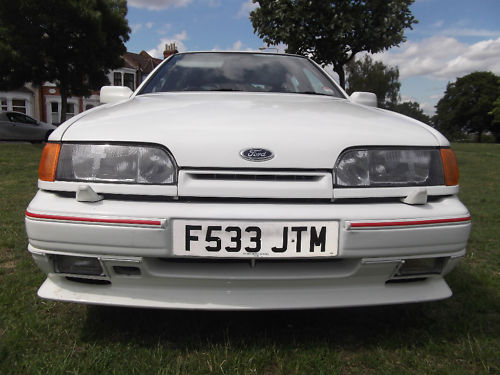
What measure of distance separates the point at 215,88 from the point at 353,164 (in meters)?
1.29

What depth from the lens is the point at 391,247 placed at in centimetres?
146

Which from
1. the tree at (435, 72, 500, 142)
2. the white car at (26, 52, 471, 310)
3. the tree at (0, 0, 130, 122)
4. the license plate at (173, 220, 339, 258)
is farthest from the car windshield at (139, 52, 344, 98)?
the tree at (435, 72, 500, 142)

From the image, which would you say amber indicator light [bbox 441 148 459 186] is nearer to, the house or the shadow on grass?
the shadow on grass

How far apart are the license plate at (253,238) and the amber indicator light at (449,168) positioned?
561 millimetres

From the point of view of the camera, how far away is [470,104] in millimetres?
51594

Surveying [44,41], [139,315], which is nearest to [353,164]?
[139,315]

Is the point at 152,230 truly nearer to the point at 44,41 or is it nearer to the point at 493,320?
the point at 493,320

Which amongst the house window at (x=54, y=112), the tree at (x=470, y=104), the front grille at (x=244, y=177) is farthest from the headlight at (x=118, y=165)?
the tree at (x=470, y=104)

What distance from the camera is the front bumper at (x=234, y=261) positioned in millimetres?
1401

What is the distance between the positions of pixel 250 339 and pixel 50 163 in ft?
3.66

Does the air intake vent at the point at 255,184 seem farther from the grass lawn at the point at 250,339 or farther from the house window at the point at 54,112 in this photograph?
the house window at the point at 54,112

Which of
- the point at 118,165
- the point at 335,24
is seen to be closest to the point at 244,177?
the point at 118,165

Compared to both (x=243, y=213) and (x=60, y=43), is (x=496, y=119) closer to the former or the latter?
(x=60, y=43)

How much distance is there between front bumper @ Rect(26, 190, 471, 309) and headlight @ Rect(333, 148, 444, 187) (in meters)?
0.10
